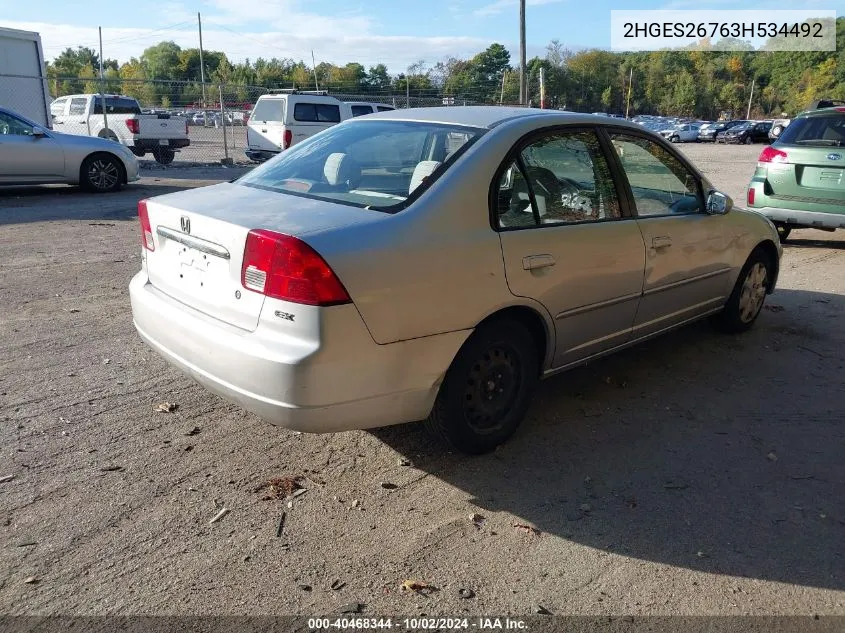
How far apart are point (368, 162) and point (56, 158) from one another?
34.6 ft

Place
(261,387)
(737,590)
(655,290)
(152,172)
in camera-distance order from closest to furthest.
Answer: (737,590) → (261,387) → (655,290) → (152,172)

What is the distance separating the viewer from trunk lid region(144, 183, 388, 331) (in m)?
3.07

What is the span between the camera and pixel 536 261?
3.62m

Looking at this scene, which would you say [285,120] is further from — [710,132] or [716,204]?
[710,132]

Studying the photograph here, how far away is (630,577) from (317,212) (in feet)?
6.52

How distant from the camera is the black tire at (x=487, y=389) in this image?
3416 millimetres

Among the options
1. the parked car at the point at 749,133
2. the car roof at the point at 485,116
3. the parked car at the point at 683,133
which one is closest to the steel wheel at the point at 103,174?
the car roof at the point at 485,116

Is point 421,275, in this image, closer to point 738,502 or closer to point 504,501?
point 504,501

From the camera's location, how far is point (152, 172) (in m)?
17.8

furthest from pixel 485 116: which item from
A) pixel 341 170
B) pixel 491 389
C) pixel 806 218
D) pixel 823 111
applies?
pixel 823 111

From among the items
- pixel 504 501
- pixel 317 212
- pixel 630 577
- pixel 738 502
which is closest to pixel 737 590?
pixel 630 577

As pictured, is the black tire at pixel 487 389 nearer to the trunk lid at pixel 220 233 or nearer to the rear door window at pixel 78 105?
the trunk lid at pixel 220 233

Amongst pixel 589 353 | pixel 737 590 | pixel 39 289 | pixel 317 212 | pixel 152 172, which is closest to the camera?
pixel 737 590

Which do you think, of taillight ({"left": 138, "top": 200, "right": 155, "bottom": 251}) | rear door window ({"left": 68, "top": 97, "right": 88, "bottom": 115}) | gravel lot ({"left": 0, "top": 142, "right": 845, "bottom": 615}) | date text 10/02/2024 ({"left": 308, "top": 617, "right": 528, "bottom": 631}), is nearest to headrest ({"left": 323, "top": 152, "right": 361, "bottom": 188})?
taillight ({"left": 138, "top": 200, "right": 155, "bottom": 251})
